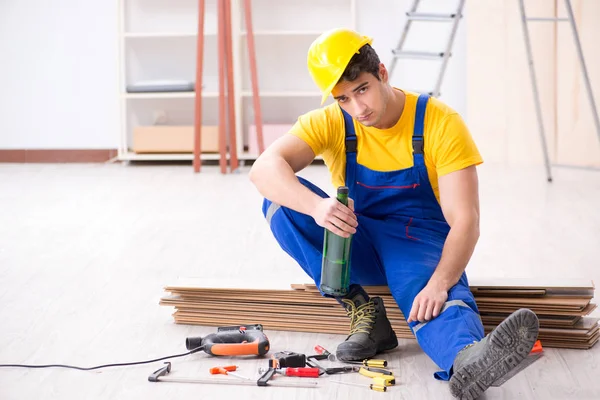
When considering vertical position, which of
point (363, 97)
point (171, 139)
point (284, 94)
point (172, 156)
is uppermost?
point (363, 97)

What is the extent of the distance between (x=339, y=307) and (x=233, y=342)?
0.37 meters

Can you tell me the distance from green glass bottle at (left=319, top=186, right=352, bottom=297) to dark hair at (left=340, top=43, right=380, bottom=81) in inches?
11.6

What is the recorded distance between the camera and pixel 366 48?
7.50ft

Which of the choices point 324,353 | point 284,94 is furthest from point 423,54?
point 324,353

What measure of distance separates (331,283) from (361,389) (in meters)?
0.35

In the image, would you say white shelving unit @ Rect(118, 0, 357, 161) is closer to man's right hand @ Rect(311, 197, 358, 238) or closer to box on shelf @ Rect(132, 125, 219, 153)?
box on shelf @ Rect(132, 125, 219, 153)

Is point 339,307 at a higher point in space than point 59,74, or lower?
lower

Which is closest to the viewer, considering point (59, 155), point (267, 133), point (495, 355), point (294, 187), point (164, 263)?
point (495, 355)

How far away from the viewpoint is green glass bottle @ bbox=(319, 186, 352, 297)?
88.7 inches

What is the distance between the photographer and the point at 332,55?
2.24 meters

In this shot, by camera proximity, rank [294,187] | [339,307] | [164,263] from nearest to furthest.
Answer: [294,187] → [339,307] → [164,263]

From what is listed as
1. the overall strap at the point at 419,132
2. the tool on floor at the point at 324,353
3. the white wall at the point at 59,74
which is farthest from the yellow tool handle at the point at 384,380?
the white wall at the point at 59,74

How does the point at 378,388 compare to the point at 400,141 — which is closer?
the point at 378,388

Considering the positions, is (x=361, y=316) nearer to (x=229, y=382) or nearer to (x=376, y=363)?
(x=376, y=363)
